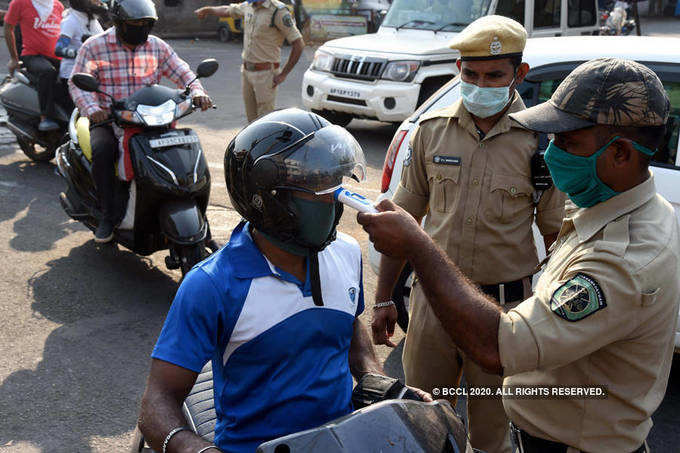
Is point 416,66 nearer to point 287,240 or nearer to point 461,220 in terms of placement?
point 461,220

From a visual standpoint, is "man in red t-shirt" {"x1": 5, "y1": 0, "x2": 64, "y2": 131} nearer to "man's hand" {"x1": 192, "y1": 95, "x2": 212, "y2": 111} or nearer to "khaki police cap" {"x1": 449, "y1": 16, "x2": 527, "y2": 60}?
"man's hand" {"x1": 192, "y1": 95, "x2": 212, "y2": 111}

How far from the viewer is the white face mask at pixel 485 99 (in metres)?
3.08

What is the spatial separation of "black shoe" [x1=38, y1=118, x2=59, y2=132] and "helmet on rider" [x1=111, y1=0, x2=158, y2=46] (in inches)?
117

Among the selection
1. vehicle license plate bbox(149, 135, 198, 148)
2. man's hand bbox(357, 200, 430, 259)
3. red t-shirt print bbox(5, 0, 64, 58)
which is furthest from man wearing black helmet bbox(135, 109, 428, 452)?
red t-shirt print bbox(5, 0, 64, 58)

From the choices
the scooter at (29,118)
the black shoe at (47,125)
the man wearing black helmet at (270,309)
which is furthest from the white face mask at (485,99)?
the black shoe at (47,125)

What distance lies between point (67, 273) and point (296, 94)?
27.9 feet

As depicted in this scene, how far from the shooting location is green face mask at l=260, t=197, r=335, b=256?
2.04 meters

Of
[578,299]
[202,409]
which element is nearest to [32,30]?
[202,409]

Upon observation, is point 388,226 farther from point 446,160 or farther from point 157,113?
point 157,113

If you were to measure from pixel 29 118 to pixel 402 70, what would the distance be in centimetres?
463

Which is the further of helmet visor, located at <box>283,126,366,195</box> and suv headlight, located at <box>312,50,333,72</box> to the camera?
suv headlight, located at <box>312,50,333,72</box>

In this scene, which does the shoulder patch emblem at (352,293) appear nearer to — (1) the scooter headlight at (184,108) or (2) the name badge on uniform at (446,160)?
(2) the name badge on uniform at (446,160)

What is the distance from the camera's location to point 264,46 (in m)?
8.91

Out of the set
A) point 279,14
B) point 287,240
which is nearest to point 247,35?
point 279,14
